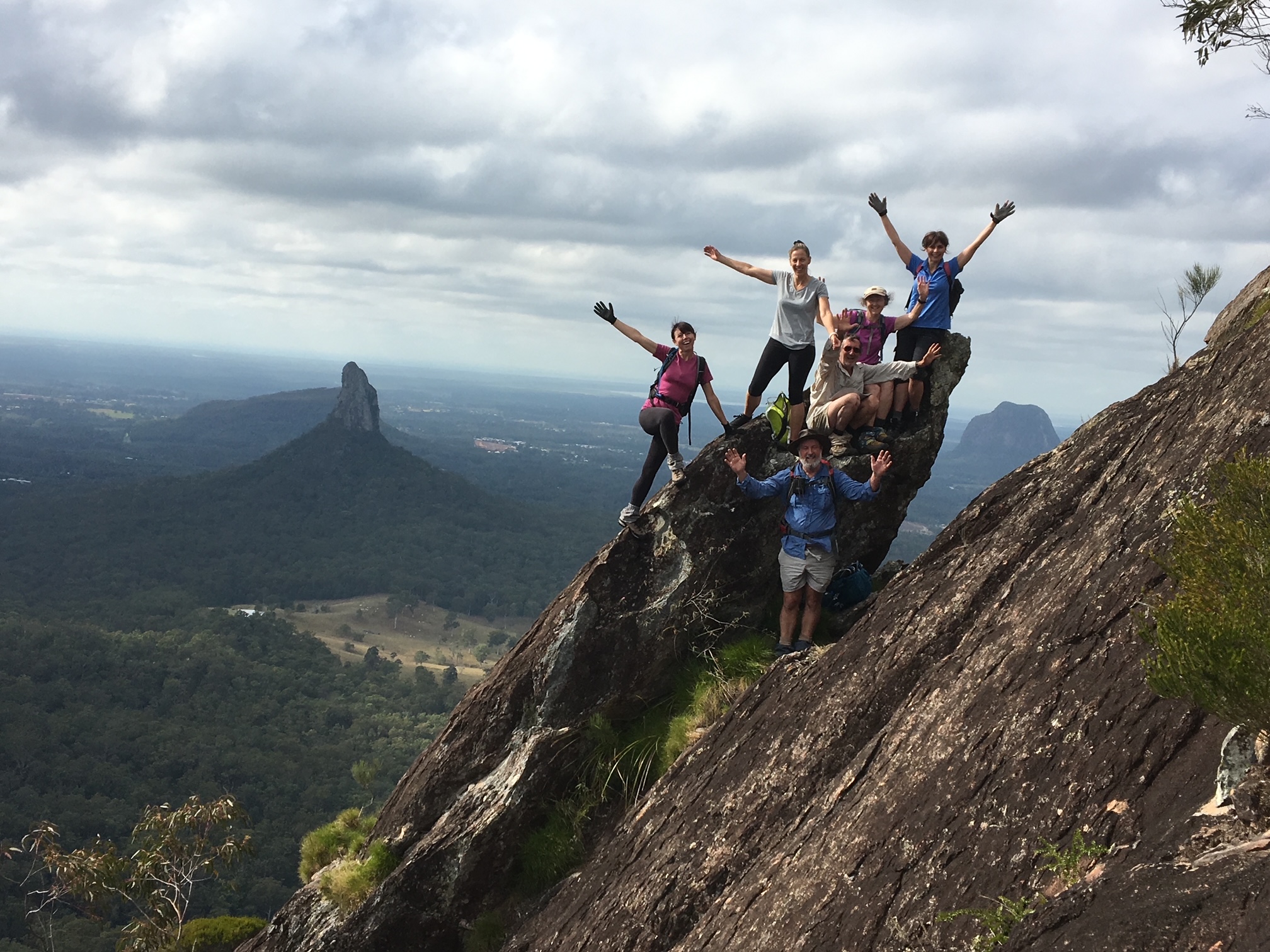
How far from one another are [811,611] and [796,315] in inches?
161

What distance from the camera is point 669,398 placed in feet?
40.8

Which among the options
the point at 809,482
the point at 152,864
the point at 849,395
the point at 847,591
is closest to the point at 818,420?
the point at 849,395

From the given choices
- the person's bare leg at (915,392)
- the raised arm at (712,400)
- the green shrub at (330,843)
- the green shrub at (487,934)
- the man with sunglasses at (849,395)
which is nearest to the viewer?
the green shrub at (487,934)

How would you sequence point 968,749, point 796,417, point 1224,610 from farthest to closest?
point 796,417 < point 968,749 < point 1224,610

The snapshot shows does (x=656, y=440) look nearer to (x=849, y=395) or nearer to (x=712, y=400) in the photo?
(x=712, y=400)

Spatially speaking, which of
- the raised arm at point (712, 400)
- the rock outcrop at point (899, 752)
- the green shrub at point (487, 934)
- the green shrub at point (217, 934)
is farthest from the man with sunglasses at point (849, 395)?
the green shrub at point (217, 934)

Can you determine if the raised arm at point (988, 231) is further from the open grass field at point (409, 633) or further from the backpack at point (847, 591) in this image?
the open grass field at point (409, 633)

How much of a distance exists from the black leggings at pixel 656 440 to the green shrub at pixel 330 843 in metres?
7.92

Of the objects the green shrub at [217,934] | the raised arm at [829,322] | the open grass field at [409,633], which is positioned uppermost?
the raised arm at [829,322]

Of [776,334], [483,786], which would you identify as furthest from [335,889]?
[776,334]

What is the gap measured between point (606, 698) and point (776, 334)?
5.77m

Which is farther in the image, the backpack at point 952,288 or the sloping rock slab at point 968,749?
the backpack at point 952,288

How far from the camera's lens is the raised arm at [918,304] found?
1266 cm

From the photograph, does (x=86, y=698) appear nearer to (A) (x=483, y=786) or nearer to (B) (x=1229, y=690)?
(A) (x=483, y=786)
